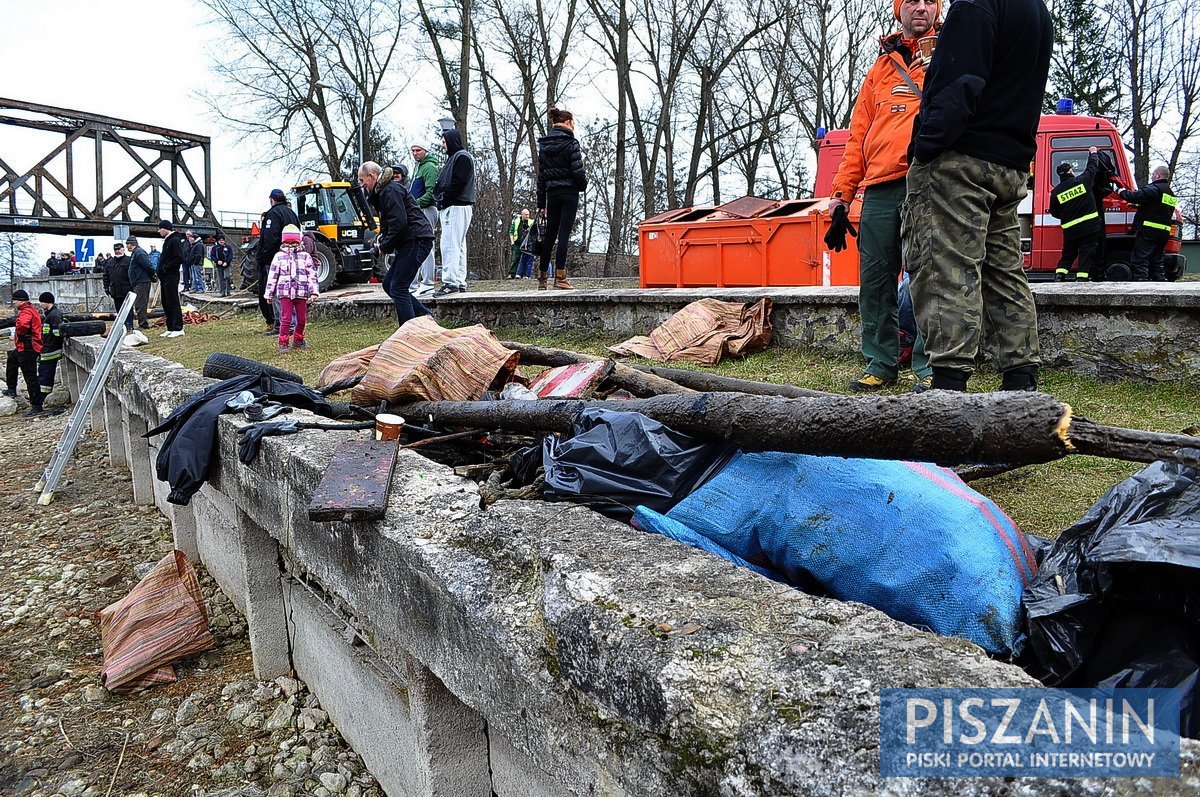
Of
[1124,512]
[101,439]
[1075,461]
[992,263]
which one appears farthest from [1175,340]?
[101,439]

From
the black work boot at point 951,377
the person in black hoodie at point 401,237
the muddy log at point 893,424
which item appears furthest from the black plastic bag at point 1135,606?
the person in black hoodie at point 401,237

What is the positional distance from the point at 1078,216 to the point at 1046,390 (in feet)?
21.0

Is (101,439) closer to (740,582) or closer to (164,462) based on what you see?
(164,462)

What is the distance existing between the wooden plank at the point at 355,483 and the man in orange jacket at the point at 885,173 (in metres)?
2.68

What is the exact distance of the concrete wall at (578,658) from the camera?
1027 mm

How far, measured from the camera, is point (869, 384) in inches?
165

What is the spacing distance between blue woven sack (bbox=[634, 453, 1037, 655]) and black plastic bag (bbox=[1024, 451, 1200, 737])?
0.10 meters

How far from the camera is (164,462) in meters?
3.45

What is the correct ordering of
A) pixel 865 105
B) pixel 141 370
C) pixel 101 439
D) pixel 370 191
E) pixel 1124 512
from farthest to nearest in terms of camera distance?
pixel 101 439 → pixel 370 191 → pixel 141 370 → pixel 865 105 → pixel 1124 512

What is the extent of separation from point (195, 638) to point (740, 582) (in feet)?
11.4

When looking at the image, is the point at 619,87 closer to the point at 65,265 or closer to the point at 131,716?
the point at 131,716

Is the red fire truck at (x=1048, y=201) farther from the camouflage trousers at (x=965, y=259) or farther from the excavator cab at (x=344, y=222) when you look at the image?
the excavator cab at (x=344, y=222)

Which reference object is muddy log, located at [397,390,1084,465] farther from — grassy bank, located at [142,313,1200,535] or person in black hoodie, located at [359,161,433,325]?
person in black hoodie, located at [359,161,433,325]

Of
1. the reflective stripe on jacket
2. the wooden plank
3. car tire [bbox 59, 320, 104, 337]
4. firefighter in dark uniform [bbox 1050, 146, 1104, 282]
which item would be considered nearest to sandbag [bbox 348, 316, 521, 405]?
the wooden plank
